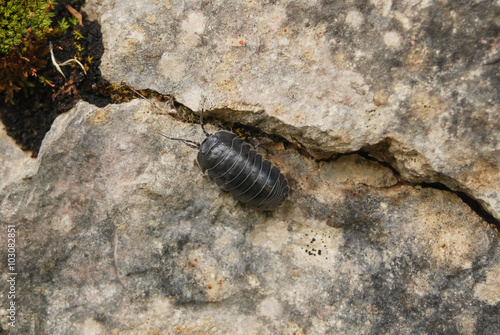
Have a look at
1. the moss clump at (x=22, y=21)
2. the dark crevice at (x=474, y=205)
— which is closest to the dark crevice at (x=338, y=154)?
the dark crevice at (x=474, y=205)

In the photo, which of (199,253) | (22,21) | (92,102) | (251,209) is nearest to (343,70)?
(251,209)

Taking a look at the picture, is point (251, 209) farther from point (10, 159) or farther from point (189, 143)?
point (10, 159)

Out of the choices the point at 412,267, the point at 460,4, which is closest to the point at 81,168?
the point at 412,267

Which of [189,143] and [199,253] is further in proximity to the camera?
[189,143]

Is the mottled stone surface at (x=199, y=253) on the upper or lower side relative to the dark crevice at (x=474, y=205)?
lower

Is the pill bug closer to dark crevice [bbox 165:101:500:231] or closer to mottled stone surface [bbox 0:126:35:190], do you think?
dark crevice [bbox 165:101:500:231]

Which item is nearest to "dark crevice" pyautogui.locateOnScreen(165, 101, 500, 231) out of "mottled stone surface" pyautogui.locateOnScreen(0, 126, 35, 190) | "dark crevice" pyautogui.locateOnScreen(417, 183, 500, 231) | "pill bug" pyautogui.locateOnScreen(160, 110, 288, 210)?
"dark crevice" pyautogui.locateOnScreen(417, 183, 500, 231)

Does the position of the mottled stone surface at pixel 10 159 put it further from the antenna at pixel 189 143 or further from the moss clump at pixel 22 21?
the antenna at pixel 189 143
